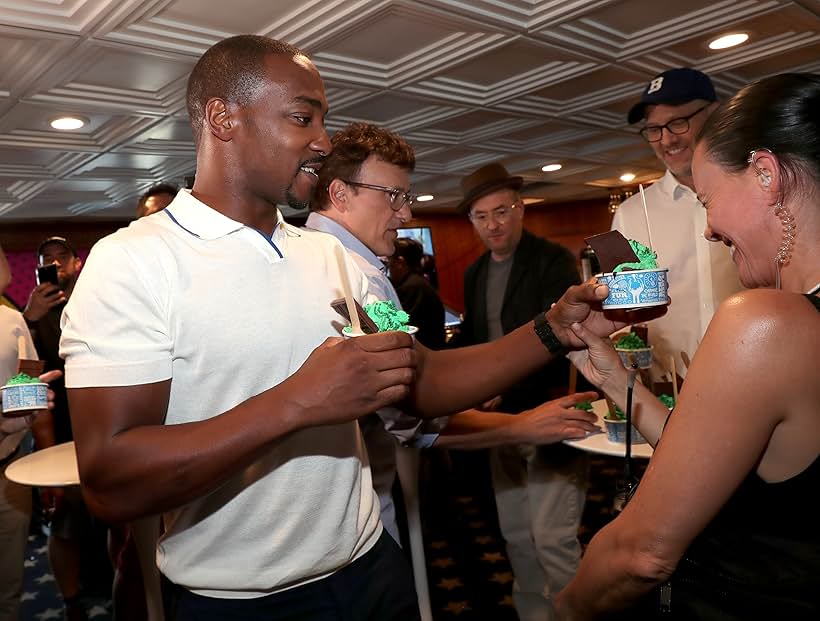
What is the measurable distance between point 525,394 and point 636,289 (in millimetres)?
2148

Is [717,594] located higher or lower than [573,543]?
higher

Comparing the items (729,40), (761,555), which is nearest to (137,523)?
(761,555)

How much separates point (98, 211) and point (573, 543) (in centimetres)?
782

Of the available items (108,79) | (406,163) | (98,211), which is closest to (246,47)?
(406,163)

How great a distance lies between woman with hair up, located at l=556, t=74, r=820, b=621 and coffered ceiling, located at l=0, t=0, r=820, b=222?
276 centimetres

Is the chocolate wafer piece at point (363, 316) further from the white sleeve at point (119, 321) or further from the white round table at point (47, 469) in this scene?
the white round table at point (47, 469)

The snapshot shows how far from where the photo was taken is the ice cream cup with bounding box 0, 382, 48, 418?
274 centimetres

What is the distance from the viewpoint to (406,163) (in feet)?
8.93

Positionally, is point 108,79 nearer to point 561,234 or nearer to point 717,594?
point 717,594

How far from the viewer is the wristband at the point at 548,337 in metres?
1.83

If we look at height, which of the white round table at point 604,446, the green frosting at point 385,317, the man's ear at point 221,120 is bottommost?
the white round table at point 604,446

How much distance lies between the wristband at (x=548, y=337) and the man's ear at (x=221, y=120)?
2.99 ft

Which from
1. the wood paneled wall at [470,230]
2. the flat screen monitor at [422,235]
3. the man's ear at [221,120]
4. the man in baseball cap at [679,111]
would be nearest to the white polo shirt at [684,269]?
the man in baseball cap at [679,111]

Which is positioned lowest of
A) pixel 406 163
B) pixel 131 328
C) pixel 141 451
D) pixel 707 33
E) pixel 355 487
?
pixel 355 487
